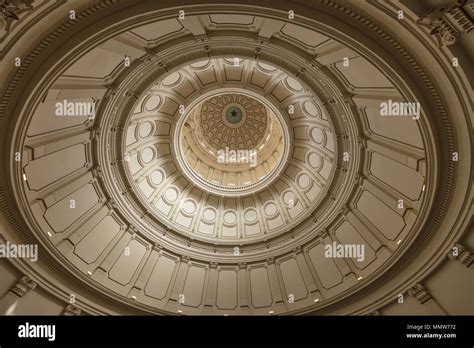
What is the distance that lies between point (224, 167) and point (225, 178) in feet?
2.93

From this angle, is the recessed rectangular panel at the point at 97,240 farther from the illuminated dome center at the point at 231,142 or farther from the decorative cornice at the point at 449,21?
the decorative cornice at the point at 449,21

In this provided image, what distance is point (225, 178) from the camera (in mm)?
25875

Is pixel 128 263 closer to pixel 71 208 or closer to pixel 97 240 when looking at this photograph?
pixel 97 240

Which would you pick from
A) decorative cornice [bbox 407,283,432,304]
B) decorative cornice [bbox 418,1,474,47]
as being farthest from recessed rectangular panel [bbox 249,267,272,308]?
decorative cornice [bbox 418,1,474,47]

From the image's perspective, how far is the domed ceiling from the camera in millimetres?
12992

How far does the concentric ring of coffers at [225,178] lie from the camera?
2006cm

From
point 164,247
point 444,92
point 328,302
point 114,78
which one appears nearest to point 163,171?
point 164,247

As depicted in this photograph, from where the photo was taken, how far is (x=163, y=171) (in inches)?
902

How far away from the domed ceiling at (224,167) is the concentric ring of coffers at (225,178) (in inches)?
3.3

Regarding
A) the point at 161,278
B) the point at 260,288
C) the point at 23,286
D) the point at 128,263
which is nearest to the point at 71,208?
the point at 23,286

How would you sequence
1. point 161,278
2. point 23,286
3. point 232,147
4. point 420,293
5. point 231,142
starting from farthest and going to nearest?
point 231,142
point 232,147
point 161,278
point 420,293
point 23,286

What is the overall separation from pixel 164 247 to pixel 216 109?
1029cm

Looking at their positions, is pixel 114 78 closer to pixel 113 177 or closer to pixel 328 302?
pixel 113 177

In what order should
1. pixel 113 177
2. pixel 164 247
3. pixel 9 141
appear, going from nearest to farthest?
pixel 9 141 → pixel 113 177 → pixel 164 247
